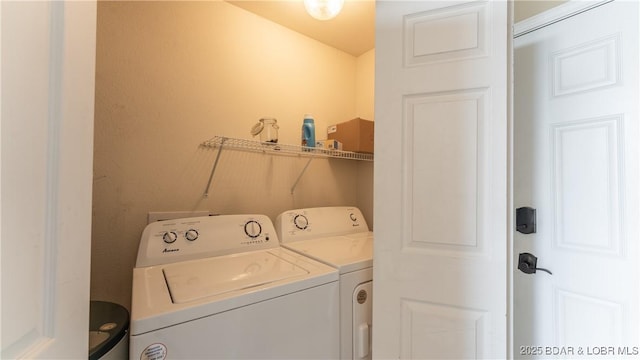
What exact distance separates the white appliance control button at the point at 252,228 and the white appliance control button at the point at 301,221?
→ 0.27m

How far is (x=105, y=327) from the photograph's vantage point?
826 millimetres

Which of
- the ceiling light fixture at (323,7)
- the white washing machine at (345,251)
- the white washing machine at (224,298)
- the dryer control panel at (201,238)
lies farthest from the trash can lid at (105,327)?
the ceiling light fixture at (323,7)

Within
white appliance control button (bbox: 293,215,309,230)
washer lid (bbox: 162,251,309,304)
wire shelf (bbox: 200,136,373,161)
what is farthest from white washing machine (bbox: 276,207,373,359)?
wire shelf (bbox: 200,136,373,161)

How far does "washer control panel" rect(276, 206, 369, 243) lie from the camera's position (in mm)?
1643

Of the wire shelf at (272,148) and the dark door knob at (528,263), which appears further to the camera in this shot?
the wire shelf at (272,148)

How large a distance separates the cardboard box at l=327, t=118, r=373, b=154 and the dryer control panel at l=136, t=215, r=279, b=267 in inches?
35.4

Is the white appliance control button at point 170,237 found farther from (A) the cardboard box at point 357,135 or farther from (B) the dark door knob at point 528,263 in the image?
(B) the dark door knob at point 528,263

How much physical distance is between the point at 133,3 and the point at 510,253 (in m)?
2.21


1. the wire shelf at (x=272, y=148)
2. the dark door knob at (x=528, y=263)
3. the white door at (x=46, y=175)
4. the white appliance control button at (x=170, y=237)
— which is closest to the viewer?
the white door at (x=46, y=175)

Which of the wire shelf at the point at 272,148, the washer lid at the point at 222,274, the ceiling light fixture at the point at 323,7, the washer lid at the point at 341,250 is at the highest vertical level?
the ceiling light fixture at the point at 323,7

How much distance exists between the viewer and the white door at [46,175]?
383 mm

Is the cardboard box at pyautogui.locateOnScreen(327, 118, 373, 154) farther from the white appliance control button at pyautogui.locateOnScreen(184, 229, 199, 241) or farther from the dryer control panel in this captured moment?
the white appliance control button at pyautogui.locateOnScreen(184, 229, 199, 241)

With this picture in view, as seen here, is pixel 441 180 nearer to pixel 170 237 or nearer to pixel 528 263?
pixel 528 263

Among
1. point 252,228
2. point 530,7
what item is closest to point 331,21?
point 530,7
